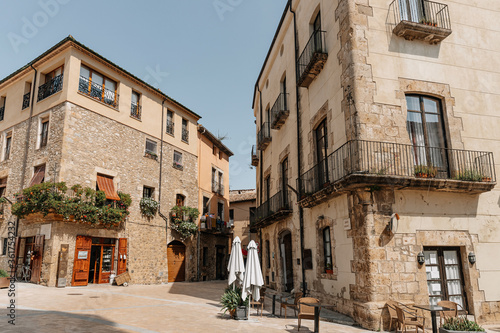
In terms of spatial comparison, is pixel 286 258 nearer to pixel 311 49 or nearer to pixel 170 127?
pixel 311 49

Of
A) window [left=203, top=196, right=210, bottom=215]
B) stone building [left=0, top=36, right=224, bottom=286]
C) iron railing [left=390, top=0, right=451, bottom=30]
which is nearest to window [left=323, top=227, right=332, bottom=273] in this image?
iron railing [left=390, top=0, right=451, bottom=30]

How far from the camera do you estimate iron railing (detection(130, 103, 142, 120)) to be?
20.7 metres

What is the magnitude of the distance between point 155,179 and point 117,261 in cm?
541

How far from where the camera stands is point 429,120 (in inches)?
400

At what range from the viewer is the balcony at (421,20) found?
9.95m

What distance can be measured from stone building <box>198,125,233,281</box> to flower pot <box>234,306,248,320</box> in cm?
1584

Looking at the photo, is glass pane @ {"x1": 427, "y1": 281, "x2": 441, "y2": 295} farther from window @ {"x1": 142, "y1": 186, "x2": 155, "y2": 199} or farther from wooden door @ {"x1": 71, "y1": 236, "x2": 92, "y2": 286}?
window @ {"x1": 142, "y1": 186, "x2": 155, "y2": 199}

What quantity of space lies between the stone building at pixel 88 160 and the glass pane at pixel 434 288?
46.8 ft

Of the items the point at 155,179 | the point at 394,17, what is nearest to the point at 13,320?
the point at 394,17

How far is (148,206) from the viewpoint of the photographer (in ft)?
66.1

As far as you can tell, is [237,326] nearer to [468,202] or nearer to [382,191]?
[382,191]

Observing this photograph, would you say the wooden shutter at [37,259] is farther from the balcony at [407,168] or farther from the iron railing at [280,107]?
the balcony at [407,168]

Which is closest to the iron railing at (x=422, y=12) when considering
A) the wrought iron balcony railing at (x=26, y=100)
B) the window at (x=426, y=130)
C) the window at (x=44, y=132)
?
the window at (x=426, y=130)

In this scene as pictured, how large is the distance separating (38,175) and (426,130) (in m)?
17.1
